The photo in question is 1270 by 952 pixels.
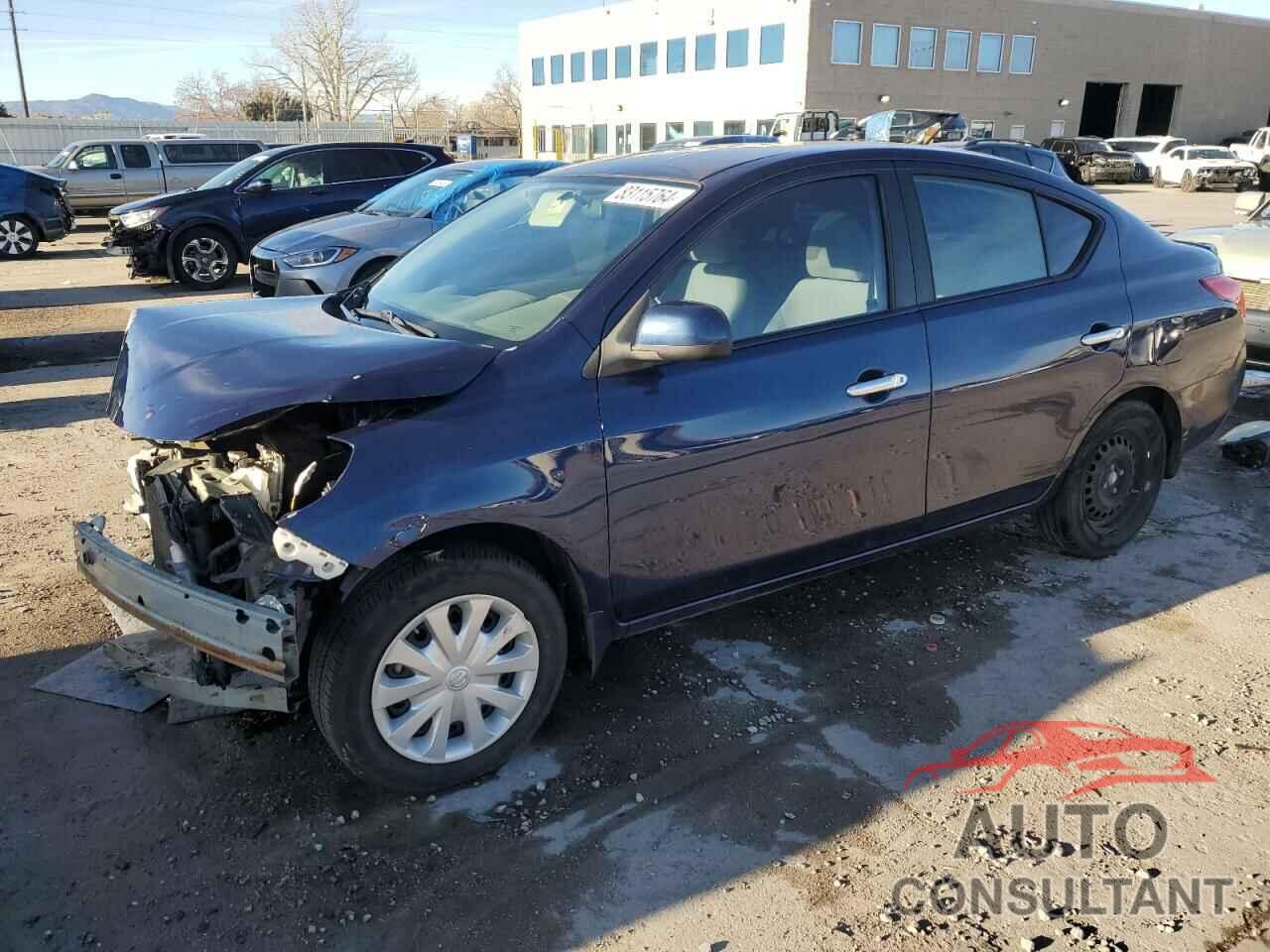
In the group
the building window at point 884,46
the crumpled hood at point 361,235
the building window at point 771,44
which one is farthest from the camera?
the building window at point 884,46

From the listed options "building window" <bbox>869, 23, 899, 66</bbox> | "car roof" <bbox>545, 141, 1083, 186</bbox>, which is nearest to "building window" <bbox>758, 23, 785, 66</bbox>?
"building window" <bbox>869, 23, 899, 66</bbox>

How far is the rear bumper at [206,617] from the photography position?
2.61 m

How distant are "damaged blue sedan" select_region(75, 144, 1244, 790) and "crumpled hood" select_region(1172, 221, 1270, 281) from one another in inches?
165

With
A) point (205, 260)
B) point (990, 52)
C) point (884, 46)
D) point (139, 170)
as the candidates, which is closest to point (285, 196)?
point (205, 260)

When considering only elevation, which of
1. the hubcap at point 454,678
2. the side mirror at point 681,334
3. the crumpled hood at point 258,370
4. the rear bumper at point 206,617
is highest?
the side mirror at point 681,334

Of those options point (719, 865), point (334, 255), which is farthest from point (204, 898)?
point (334, 255)

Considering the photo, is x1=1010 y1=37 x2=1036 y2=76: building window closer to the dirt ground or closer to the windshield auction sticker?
the dirt ground

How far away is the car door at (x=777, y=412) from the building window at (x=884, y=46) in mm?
43416

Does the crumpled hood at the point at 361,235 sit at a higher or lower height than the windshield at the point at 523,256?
lower

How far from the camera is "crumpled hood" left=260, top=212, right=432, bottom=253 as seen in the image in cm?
894

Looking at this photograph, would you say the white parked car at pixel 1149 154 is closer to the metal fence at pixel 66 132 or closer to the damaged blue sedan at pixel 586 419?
the metal fence at pixel 66 132

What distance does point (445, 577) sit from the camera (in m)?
2.75

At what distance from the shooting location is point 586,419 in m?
2.93

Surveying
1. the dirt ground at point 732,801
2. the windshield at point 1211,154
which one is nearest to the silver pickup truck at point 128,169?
the dirt ground at point 732,801
